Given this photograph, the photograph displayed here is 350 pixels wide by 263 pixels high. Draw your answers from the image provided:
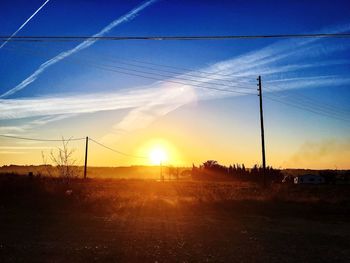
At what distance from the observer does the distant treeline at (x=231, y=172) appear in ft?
212

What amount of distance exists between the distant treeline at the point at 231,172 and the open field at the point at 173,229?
42.7m

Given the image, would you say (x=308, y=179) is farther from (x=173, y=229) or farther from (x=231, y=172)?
(x=173, y=229)

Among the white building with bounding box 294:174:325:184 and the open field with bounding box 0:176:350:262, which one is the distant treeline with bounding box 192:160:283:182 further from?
the open field with bounding box 0:176:350:262

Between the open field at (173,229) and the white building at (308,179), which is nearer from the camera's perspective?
the open field at (173,229)

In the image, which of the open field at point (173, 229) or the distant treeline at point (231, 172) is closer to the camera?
the open field at point (173, 229)

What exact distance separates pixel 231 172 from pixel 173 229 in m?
62.1

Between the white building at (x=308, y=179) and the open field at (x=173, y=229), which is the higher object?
the white building at (x=308, y=179)

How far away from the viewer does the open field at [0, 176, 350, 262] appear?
8.74 metres

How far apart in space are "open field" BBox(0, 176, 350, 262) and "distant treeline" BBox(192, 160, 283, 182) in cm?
4272

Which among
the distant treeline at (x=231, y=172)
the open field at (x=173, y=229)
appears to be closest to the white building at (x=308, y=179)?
the distant treeline at (x=231, y=172)

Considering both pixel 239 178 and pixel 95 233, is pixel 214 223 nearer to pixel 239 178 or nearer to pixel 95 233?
pixel 95 233

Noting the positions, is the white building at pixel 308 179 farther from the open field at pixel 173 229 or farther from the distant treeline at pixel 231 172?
the open field at pixel 173 229

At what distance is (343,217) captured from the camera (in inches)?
635

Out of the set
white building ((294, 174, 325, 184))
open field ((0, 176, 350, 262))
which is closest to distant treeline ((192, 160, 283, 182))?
white building ((294, 174, 325, 184))
